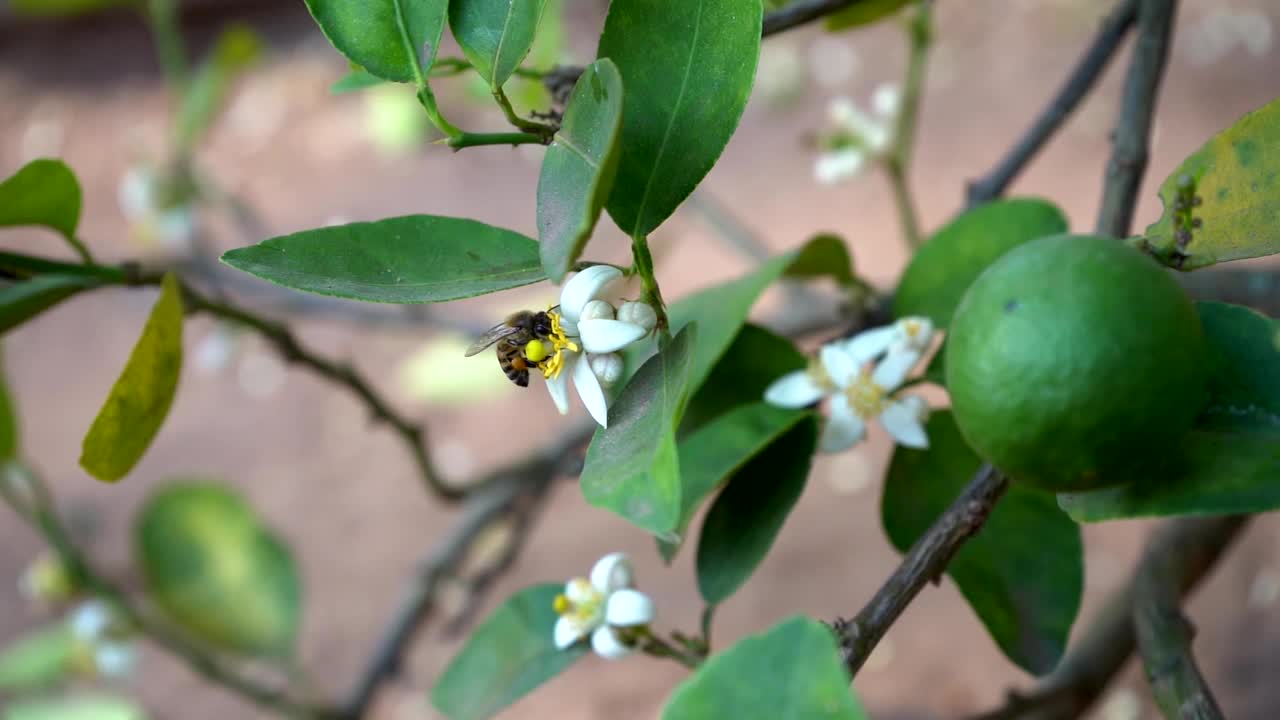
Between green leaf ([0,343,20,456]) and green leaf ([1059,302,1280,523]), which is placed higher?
green leaf ([1059,302,1280,523])

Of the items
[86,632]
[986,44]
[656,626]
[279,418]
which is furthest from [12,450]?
[986,44]

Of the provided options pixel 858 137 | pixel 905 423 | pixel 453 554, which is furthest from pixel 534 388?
pixel 905 423

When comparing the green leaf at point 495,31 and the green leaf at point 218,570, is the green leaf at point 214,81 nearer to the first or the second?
the green leaf at point 218,570

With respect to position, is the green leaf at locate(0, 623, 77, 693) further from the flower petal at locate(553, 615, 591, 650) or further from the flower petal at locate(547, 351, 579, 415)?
the flower petal at locate(547, 351, 579, 415)

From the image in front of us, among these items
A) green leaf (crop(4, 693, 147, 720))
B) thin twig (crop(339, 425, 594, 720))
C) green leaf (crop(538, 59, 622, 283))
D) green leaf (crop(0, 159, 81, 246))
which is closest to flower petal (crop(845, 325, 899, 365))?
green leaf (crop(538, 59, 622, 283))

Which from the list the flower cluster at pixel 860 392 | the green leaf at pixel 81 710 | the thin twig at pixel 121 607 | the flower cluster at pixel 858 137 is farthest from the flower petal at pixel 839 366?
the green leaf at pixel 81 710

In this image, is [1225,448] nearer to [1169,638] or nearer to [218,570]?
[1169,638]
